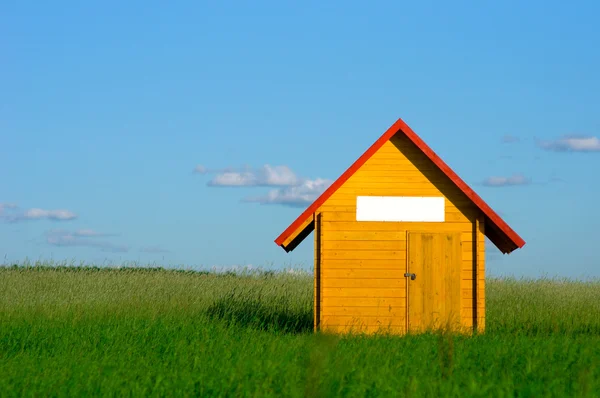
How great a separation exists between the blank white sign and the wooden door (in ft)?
1.38

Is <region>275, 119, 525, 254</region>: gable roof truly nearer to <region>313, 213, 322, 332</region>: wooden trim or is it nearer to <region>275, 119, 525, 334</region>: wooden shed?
<region>275, 119, 525, 334</region>: wooden shed

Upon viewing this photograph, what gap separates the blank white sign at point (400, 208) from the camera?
16828mm

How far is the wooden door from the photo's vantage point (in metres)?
16.7

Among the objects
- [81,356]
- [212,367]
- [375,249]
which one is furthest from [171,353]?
[375,249]

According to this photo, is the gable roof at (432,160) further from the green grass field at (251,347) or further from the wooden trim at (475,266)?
the green grass field at (251,347)

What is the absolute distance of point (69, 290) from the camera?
25.4 metres

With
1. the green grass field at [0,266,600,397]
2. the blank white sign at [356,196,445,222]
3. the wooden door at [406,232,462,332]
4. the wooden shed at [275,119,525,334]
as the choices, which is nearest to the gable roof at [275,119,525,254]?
the wooden shed at [275,119,525,334]

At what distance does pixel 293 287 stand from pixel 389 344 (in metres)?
12.0

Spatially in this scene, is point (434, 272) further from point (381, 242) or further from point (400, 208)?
point (400, 208)

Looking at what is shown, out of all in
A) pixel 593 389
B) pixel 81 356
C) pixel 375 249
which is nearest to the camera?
pixel 593 389

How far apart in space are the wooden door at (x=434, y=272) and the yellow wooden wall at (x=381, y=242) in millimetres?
174

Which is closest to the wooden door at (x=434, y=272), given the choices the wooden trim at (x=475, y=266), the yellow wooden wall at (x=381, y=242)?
the yellow wooden wall at (x=381, y=242)

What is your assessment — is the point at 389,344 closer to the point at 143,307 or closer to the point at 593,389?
the point at 593,389

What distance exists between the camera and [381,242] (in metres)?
16.8
